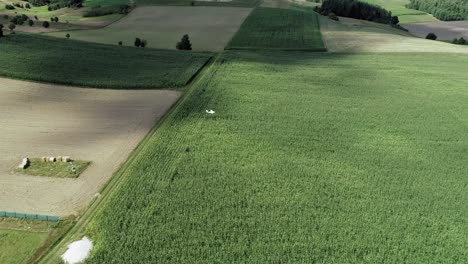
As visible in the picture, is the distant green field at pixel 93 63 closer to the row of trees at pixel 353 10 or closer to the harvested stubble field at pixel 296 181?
the harvested stubble field at pixel 296 181

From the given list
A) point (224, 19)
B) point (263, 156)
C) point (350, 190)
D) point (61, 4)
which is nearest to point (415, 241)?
point (350, 190)

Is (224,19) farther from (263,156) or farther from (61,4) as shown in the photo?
(263,156)

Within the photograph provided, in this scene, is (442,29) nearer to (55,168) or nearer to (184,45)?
(184,45)

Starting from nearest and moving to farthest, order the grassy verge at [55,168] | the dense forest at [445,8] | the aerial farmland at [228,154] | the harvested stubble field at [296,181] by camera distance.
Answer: the harvested stubble field at [296,181]
the aerial farmland at [228,154]
the grassy verge at [55,168]
the dense forest at [445,8]

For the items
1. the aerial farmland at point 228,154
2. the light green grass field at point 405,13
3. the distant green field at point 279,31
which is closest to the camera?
the aerial farmland at point 228,154

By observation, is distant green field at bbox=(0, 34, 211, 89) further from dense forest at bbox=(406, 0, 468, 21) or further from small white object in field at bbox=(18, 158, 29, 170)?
dense forest at bbox=(406, 0, 468, 21)

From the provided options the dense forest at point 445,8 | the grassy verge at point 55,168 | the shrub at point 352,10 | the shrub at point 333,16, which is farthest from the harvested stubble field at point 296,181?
the dense forest at point 445,8
